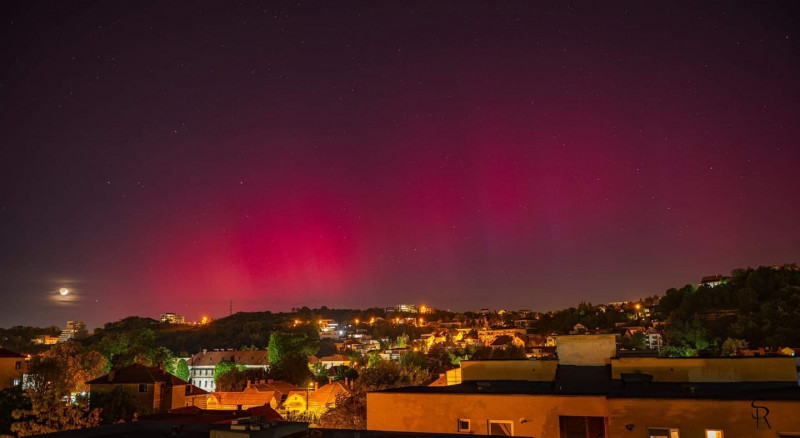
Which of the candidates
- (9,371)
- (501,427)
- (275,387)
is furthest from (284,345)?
(501,427)

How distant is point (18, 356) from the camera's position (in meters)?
57.6

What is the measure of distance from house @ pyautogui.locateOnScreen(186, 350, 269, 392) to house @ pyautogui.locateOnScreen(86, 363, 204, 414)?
86.6m

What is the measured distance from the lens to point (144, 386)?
166ft

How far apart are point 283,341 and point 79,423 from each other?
90.7 m

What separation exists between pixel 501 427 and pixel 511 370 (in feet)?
16.9

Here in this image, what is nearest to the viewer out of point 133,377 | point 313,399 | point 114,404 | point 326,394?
point 114,404

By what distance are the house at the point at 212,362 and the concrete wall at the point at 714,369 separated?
128 m

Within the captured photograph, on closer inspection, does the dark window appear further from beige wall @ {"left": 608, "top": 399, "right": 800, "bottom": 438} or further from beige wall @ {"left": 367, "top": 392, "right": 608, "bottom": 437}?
beige wall @ {"left": 608, "top": 399, "right": 800, "bottom": 438}

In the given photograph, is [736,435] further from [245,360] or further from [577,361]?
[245,360]

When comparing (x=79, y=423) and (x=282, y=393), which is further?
(x=282, y=393)

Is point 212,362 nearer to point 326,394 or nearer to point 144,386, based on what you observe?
point 326,394

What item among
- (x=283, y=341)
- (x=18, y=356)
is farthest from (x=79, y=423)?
(x=283, y=341)

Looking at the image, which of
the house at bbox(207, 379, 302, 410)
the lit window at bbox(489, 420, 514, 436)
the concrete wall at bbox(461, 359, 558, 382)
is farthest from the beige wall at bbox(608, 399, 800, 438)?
the house at bbox(207, 379, 302, 410)

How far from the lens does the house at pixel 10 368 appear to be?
181 ft
